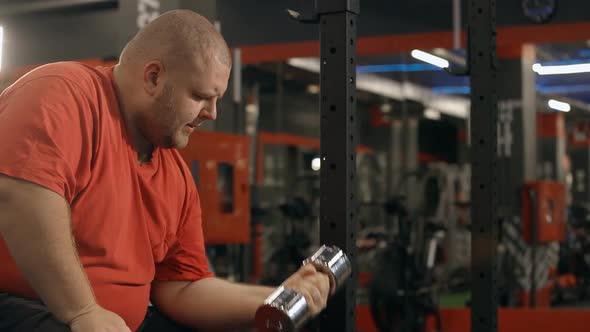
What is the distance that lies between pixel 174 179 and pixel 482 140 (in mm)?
1205

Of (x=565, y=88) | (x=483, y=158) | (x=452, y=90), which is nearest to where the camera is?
(x=483, y=158)

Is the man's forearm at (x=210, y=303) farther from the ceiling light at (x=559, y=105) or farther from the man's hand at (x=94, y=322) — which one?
the ceiling light at (x=559, y=105)

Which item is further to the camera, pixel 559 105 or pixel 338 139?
pixel 559 105

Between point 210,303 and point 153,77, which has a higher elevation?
point 153,77

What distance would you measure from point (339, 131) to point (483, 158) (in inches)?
43.3

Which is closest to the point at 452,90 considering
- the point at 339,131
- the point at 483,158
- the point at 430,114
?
the point at 430,114

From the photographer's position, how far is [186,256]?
7.04 ft

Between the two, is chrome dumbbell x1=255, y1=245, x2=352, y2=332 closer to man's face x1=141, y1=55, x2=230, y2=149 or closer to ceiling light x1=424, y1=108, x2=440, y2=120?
man's face x1=141, y1=55, x2=230, y2=149

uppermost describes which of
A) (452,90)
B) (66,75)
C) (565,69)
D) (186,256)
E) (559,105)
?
(565,69)

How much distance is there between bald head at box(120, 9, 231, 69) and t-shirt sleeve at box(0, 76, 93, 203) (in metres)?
0.19

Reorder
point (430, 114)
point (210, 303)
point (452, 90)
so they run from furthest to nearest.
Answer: point (452, 90), point (430, 114), point (210, 303)

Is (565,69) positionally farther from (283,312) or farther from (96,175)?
(283,312)

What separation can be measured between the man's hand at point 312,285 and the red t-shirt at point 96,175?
43 centimetres

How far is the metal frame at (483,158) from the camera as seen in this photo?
9.21 feet
